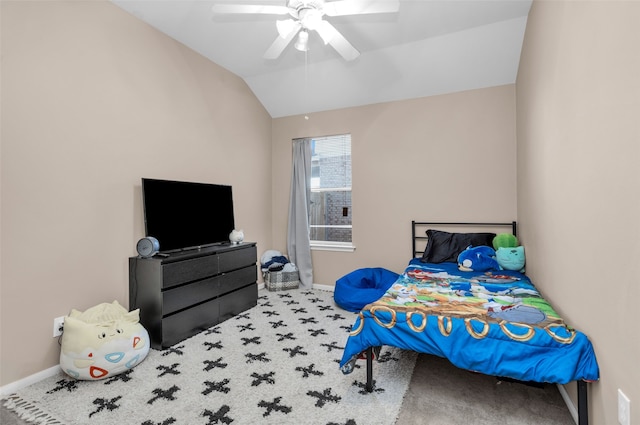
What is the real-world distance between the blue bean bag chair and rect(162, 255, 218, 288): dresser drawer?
1.39 meters

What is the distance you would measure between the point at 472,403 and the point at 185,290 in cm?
231

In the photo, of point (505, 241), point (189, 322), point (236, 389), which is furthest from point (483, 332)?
point (189, 322)

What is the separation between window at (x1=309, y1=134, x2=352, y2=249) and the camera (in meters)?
4.41

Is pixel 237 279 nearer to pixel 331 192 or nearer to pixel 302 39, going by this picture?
pixel 331 192

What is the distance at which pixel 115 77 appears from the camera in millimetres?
2646

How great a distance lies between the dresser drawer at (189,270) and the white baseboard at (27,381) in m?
0.88

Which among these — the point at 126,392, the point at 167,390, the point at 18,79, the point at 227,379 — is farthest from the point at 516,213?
the point at 18,79

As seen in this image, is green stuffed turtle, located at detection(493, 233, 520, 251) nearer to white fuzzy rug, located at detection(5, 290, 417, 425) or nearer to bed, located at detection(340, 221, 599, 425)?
bed, located at detection(340, 221, 599, 425)

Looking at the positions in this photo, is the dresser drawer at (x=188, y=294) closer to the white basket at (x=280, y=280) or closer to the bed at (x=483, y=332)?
the white basket at (x=280, y=280)

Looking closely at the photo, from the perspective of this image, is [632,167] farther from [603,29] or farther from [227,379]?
[227,379]

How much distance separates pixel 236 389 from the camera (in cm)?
198

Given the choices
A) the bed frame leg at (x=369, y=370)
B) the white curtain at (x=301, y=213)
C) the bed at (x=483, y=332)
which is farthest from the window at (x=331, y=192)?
the bed frame leg at (x=369, y=370)

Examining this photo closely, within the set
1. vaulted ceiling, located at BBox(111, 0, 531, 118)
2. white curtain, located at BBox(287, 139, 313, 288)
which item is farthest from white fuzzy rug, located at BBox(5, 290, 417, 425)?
vaulted ceiling, located at BBox(111, 0, 531, 118)

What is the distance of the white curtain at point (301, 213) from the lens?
4.44 meters
